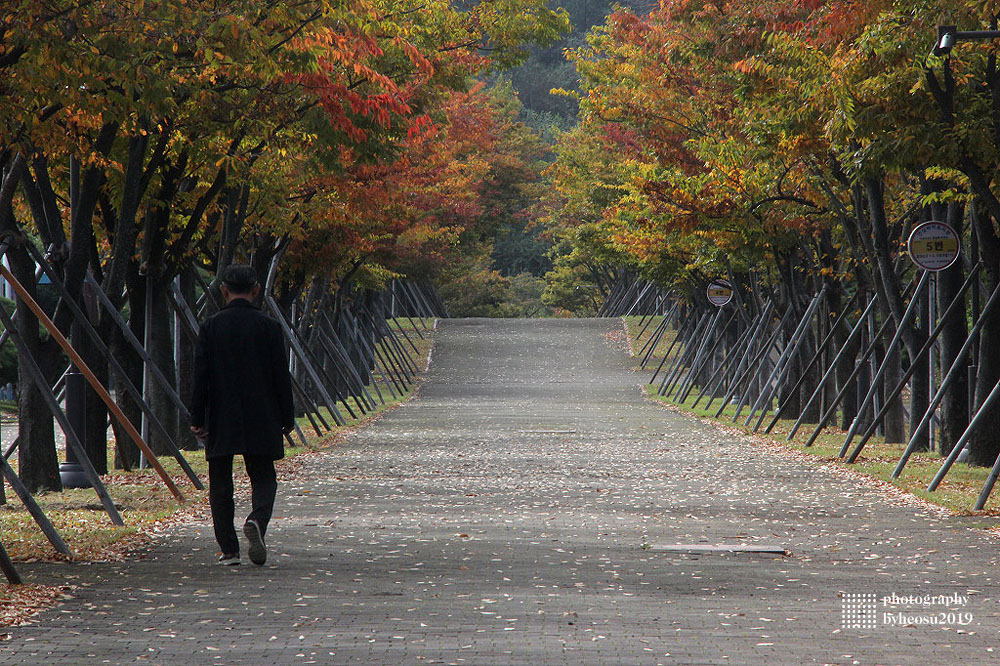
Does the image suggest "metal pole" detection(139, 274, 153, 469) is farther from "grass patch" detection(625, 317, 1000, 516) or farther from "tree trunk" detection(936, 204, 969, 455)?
"tree trunk" detection(936, 204, 969, 455)

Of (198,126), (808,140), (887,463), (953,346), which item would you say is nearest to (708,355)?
(887,463)

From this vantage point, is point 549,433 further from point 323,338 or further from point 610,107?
point 323,338

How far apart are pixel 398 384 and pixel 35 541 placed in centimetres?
3182

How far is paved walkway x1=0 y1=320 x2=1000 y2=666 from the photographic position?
6902 mm

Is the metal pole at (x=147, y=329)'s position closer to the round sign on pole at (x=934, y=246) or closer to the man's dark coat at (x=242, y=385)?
the man's dark coat at (x=242, y=385)

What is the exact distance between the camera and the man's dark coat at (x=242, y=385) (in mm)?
9633

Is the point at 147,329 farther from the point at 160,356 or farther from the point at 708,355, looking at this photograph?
the point at 708,355

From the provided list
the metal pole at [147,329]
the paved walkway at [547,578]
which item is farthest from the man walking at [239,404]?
the metal pole at [147,329]

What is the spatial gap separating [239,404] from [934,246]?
396 inches

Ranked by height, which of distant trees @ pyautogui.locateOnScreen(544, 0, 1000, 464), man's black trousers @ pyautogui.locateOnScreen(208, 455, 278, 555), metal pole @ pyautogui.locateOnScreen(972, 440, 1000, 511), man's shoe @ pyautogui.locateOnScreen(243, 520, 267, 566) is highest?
distant trees @ pyautogui.locateOnScreen(544, 0, 1000, 464)

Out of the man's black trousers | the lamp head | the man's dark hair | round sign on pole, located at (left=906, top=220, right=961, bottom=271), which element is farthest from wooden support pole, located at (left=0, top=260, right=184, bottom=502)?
round sign on pole, located at (left=906, top=220, right=961, bottom=271)

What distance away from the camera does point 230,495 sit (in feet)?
32.0

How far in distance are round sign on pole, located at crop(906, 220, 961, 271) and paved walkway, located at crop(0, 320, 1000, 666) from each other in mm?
2748

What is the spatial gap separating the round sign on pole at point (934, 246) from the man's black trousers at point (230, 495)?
963 cm
